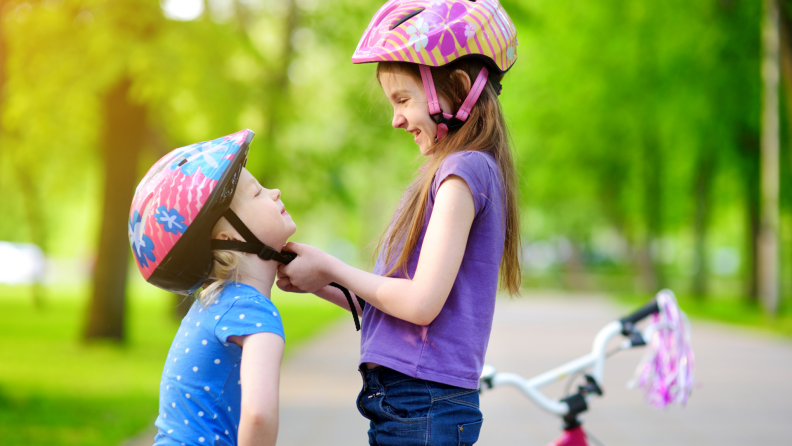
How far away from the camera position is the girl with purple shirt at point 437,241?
1.83m

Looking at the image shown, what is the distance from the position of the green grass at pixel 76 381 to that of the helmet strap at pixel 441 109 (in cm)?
468

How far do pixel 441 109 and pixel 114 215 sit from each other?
10471mm

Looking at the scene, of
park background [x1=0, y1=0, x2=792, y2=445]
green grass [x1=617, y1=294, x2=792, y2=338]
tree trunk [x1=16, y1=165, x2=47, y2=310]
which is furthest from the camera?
tree trunk [x1=16, y1=165, x2=47, y2=310]

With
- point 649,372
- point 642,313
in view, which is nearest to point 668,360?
point 649,372

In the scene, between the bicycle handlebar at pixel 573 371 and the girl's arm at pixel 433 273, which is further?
the bicycle handlebar at pixel 573 371

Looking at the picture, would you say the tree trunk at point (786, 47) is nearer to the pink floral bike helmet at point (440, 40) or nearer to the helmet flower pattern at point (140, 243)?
the pink floral bike helmet at point (440, 40)

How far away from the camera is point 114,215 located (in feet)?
37.7

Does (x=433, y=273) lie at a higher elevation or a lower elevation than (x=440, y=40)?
lower

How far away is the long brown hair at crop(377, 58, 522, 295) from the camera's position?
1.97 metres

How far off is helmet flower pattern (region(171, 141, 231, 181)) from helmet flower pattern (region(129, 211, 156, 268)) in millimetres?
184

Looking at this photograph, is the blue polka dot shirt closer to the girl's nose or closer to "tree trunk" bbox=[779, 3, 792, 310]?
the girl's nose

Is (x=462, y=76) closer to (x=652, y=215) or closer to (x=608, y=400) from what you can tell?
(x=608, y=400)

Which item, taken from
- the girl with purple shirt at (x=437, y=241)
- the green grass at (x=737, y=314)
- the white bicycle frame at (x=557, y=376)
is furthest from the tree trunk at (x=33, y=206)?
the green grass at (x=737, y=314)

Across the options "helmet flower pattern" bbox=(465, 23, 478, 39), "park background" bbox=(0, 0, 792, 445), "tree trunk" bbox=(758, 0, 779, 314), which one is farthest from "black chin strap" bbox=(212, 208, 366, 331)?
"tree trunk" bbox=(758, 0, 779, 314)
